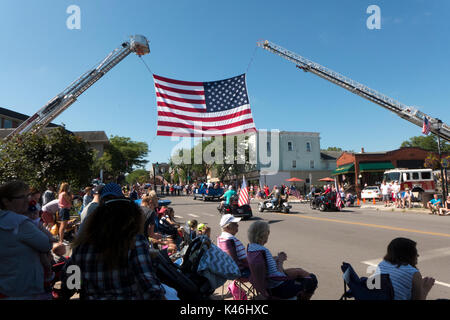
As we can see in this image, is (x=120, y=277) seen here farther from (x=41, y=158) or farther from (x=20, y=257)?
Result: (x=41, y=158)

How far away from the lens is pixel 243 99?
939cm

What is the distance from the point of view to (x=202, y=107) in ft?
32.1

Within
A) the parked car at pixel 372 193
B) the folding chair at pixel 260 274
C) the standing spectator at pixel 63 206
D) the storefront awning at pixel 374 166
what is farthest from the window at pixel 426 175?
the standing spectator at pixel 63 206

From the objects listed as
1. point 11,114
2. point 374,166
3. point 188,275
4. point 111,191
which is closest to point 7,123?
point 11,114

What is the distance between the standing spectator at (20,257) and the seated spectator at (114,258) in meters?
0.74

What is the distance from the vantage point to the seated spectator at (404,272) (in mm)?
2918

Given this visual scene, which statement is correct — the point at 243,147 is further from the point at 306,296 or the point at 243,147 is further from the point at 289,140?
the point at 306,296

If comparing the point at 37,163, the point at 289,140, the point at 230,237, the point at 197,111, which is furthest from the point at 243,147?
the point at 230,237

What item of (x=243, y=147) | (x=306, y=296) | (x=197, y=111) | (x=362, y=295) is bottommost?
(x=306, y=296)

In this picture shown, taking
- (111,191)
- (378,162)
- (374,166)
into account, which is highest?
(378,162)

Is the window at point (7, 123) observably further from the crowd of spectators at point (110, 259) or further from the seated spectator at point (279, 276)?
the seated spectator at point (279, 276)

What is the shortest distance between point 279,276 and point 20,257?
2684 mm
